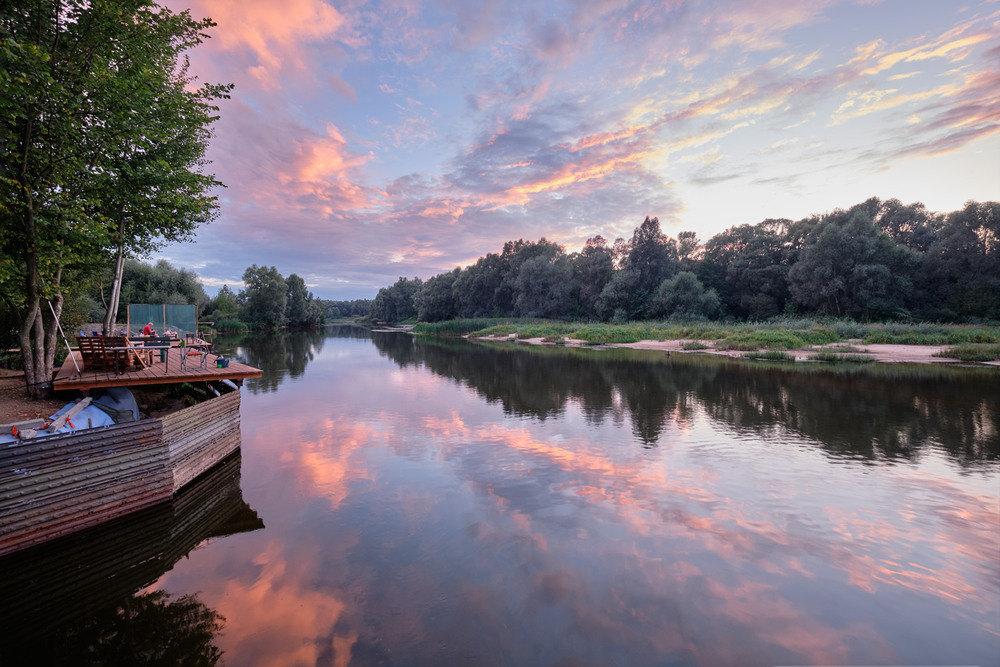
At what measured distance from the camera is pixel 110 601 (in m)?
5.77

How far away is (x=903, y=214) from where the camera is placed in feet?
195

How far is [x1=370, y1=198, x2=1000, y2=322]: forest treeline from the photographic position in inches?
1954

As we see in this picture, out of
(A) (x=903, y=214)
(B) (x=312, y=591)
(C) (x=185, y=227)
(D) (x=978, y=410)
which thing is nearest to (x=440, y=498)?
(B) (x=312, y=591)

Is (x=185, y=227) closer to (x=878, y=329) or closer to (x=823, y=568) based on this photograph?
(x=823, y=568)

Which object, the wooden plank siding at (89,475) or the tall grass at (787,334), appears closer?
the wooden plank siding at (89,475)

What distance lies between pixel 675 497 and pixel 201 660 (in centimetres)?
837

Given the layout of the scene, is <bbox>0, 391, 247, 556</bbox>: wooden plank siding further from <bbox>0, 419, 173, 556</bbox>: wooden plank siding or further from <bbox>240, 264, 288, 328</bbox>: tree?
<bbox>240, 264, 288, 328</bbox>: tree

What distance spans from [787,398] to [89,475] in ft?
75.9

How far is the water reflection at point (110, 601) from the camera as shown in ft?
16.1

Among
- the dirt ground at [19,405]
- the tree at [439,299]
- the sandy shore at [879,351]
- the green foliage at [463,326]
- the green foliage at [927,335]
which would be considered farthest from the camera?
the tree at [439,299]

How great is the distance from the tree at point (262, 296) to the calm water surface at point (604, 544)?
79.6 meters

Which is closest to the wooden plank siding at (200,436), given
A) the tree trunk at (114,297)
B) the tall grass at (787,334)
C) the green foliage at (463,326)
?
the tree trunk at (114,297)

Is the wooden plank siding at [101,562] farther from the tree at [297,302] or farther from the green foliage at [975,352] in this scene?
the tree at [297,302]

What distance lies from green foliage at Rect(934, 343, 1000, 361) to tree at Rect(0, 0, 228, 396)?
43445mm
